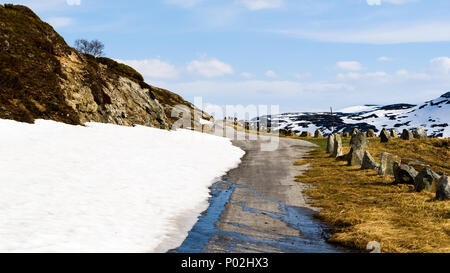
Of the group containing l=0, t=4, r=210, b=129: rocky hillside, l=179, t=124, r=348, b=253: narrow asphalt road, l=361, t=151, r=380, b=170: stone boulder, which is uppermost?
l=0, t=4, r=210, b=129: rocky hillside

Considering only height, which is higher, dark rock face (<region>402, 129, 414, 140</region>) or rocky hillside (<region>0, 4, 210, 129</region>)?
rocky hillside (<region>0, 4, 210, 129</region>)

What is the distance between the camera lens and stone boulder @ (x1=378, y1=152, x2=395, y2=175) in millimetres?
23372

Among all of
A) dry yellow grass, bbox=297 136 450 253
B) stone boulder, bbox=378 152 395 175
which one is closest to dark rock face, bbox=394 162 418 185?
dry yellow grass, bbox=297 136 450 253

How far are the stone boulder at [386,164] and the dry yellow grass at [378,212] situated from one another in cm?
48

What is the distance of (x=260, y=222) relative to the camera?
43.5ft

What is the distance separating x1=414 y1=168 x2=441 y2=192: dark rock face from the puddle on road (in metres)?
6.64

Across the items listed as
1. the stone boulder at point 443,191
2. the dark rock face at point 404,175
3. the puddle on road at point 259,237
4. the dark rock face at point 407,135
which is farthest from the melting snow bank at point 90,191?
the dark rock face at point 407,135

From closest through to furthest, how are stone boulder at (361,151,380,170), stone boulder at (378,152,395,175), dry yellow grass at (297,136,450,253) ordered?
dry yellow grass at (297,136,450,253) < stone boulder at (378,152,395,175) < stone boulder at (361,151,380,170)

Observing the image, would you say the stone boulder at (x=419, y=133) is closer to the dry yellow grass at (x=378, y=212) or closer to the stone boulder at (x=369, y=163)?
the stone boulder at (x=369, y=163)

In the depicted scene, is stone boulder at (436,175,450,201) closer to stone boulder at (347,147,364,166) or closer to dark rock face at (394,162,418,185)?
dark rock face at (394,162,418,185)

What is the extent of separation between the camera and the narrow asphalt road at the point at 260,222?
10.4 metres
